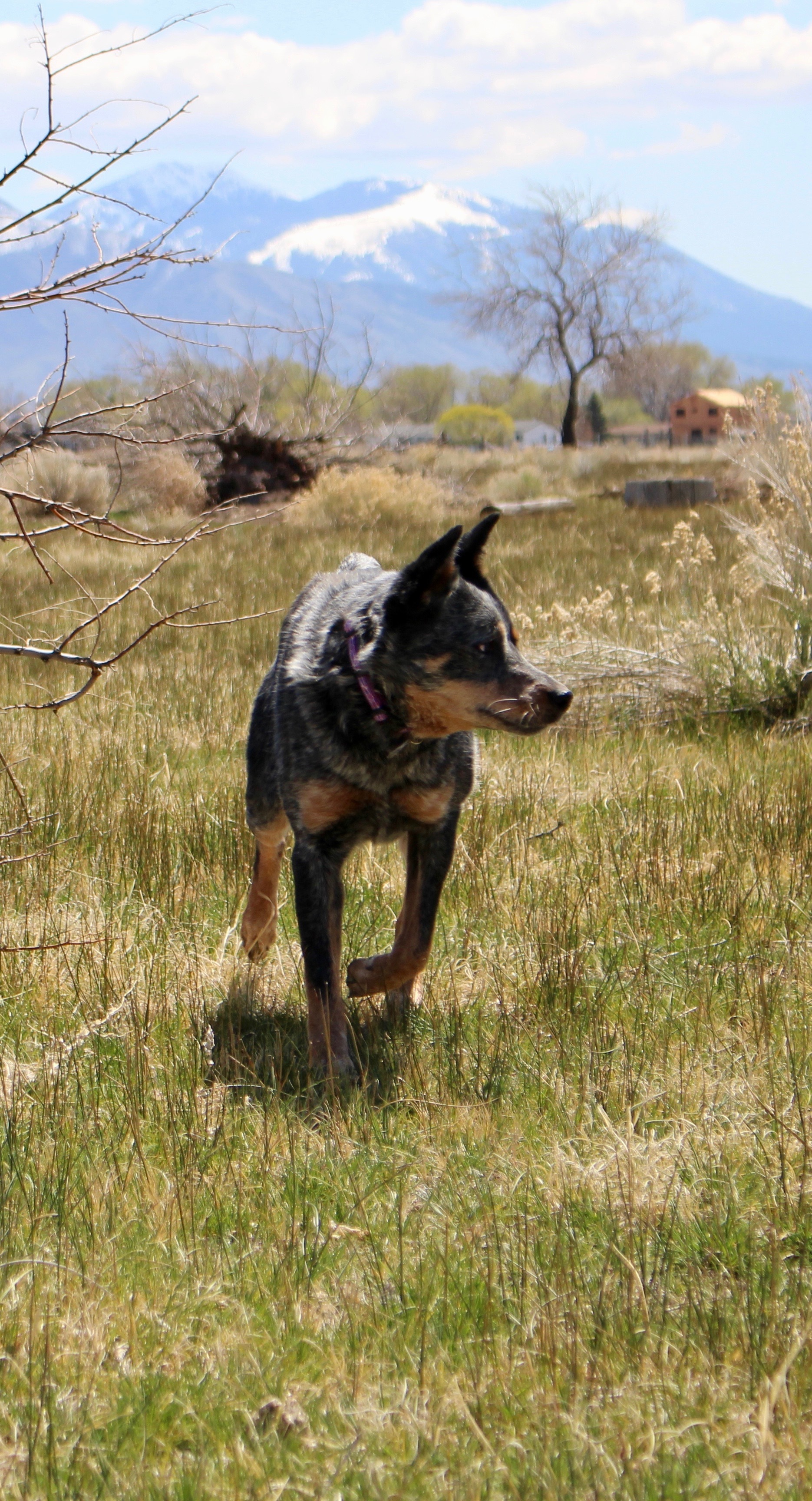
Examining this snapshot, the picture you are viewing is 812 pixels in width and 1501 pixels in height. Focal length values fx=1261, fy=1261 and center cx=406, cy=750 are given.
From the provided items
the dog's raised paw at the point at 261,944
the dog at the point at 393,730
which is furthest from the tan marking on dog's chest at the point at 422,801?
the dog's raised paw at the point at 261,944

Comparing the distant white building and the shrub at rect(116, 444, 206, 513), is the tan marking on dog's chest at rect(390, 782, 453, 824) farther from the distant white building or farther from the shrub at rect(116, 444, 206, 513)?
the distant white building

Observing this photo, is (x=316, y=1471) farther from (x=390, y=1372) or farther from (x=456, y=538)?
(x=456, y=538)

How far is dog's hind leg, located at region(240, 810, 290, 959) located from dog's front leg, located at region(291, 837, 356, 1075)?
588mm

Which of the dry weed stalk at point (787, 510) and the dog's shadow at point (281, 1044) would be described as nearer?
the dog's shadow at point (281, 1044)

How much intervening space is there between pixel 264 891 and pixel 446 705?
4.77ft

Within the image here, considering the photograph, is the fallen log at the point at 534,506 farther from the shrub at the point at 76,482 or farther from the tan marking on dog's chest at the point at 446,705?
the tan marking on dog's chest at the point at 446,705

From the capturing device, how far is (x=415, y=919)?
3980 millimetres

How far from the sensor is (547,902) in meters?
4.77

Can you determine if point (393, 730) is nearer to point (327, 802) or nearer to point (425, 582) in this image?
point (327, 802)

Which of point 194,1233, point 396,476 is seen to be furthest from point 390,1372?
point 396,476

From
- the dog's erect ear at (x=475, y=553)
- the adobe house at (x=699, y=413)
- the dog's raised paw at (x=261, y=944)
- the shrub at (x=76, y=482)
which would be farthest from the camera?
the adobe house at (x=699, y=413)

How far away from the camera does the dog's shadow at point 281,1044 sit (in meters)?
3.65

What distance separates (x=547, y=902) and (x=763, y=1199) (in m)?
2.01

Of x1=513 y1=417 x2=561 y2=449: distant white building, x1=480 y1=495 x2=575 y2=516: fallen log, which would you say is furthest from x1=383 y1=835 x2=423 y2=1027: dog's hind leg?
x1=513 y1=417 x2=561 y2=449: distant white building
